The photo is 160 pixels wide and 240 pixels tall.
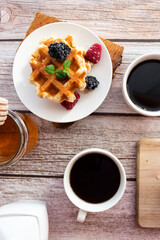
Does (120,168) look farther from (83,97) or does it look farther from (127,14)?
(127,14)

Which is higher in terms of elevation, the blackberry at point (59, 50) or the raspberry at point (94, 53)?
the blackberry at point (59, 50)

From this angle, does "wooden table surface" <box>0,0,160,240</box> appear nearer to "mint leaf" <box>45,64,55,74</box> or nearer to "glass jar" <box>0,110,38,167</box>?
"glass jar" <box>0,110,38,167</box>

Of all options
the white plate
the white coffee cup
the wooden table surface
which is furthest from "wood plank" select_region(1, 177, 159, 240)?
the white plate

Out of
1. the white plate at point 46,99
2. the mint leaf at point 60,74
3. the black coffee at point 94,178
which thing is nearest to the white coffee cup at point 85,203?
the black coffee at point 94,178

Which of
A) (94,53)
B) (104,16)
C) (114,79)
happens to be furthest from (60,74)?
(104,16)

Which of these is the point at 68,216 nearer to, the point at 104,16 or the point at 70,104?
the point at 70,104

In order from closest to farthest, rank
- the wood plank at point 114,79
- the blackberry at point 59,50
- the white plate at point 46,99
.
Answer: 1. the blackberry at point 59,50
2. the white plate at point 46,99
3. the wood plank at point 114,79

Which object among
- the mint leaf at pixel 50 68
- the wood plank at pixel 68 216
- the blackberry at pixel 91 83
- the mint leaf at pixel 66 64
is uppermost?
the mint leaf at pixel 66 64

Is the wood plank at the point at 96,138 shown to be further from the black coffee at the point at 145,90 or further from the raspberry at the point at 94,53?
the raspberry at the point at 94,53
